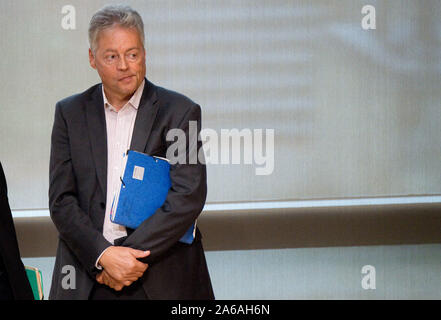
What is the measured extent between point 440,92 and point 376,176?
851 millimetres

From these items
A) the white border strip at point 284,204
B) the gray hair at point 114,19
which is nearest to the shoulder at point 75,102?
the gray hair at point 114,19

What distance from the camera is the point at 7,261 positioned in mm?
1593

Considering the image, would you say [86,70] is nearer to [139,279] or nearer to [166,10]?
[166,10]

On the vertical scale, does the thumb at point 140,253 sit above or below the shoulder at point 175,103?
below

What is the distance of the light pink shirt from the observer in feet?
6.96

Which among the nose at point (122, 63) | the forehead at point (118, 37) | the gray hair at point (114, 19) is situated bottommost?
the nose at point (122, 63)

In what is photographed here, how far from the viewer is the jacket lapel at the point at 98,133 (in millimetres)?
2115

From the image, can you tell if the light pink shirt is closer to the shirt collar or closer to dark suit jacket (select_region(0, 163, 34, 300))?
the shirt collar

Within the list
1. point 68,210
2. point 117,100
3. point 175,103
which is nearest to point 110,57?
point 117,100

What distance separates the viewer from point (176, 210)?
2.07 m

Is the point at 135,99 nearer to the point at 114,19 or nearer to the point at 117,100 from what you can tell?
the point at 117,100

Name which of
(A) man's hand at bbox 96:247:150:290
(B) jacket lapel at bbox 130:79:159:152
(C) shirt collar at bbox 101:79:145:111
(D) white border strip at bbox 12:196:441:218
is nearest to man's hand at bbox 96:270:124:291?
(A) man's hand at bbox 96:247:150:290

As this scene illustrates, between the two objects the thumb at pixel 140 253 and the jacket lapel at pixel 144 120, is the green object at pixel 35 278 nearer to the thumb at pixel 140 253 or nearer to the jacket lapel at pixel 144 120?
the thumb at pixel 140 253
